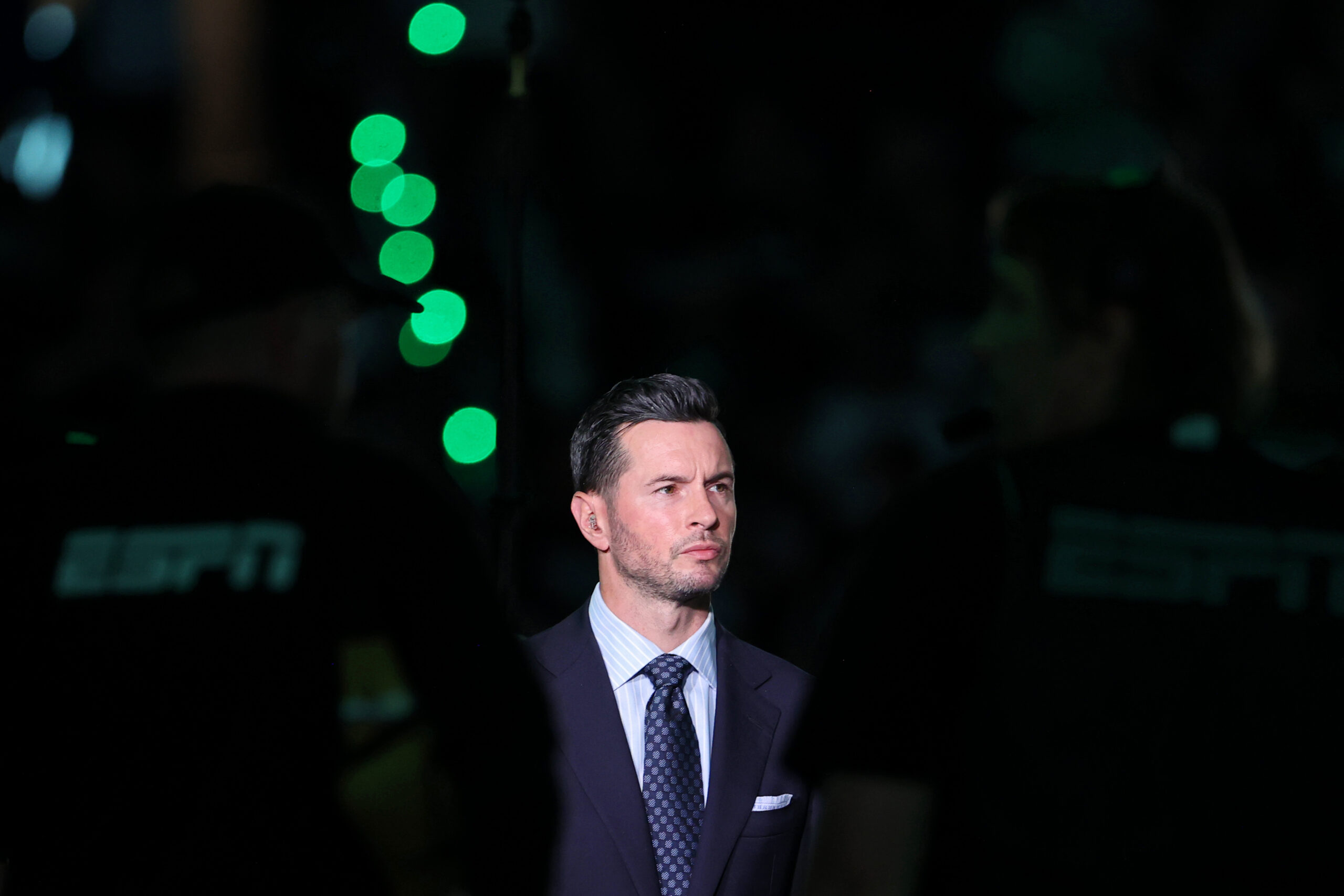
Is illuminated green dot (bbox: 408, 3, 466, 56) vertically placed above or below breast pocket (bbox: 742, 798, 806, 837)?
above

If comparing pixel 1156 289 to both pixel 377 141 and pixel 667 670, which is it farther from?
pixel 377 141

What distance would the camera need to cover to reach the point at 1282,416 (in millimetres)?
2131

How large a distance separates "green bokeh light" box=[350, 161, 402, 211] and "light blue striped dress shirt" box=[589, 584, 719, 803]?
102 cm

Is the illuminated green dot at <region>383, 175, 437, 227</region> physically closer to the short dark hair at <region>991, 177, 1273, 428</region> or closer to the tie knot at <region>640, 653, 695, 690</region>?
the tie knot at <region>640, 653, 695, 690</region>

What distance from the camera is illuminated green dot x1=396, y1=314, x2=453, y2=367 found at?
2.25m

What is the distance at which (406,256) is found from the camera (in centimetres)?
229

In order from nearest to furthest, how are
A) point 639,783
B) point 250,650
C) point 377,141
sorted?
point 250,650 < point 639,783 < point 377,141

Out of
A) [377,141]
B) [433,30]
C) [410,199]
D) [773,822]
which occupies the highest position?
[433,30]

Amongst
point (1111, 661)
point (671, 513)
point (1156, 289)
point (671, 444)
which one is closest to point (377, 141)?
point (671, 444)

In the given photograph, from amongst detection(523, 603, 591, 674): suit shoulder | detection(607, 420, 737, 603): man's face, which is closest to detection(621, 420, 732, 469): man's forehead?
detection(607, 420, 737, 603): man's face

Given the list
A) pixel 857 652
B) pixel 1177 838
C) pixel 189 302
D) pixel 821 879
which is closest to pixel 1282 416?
pixel 1177 838

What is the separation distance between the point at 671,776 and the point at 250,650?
0.89 metres

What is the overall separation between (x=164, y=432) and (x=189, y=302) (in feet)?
0.88

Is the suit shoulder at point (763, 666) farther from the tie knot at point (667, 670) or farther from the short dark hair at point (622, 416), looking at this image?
the short dark hair at point (622, 416)
